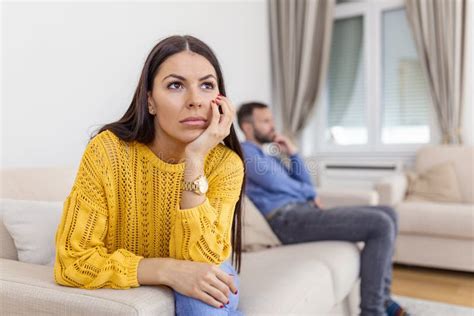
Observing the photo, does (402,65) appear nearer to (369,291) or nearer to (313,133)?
(313,133)

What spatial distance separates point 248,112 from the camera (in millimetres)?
2350

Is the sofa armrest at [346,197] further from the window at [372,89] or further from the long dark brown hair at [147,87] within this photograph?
the long dark brown hair at [147,87]

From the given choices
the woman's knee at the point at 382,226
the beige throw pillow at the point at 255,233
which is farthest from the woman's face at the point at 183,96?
the woman's knee at the point at 382,226

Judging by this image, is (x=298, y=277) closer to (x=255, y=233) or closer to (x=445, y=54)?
(x=255, y=233)

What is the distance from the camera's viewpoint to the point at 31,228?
1323mm

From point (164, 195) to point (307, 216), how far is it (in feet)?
3.48

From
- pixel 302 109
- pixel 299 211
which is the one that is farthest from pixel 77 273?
pixel 302 109

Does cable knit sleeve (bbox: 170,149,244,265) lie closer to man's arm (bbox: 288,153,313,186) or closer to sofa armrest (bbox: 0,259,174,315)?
sofa armrest (bbox: 0,259,174,315)

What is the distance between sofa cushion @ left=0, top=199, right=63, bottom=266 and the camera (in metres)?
1.33

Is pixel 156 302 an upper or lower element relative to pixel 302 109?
lower

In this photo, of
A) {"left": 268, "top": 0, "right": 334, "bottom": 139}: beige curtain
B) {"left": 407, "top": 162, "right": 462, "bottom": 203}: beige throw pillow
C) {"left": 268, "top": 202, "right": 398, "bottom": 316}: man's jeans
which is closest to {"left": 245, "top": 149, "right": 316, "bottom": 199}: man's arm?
{"left": 268, "top": 202, "right": 398, "bottom": 316}: man's jeans

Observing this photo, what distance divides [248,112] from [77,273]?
151 centimetres

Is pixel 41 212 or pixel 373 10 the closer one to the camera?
pixel 41 212

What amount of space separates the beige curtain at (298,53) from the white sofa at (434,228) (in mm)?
1366
